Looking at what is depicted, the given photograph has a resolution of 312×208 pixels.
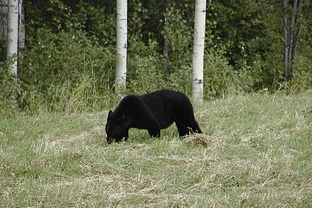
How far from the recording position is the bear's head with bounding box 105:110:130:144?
880 cm

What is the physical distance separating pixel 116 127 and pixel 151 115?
0.55 metres

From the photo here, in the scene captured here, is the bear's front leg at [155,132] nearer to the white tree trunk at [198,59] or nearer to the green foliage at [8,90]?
the green foliage at [8,90]

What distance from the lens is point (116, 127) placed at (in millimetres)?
8820

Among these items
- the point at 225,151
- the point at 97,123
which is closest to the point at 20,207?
the point at 225,151

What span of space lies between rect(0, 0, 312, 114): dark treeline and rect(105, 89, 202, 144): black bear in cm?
352

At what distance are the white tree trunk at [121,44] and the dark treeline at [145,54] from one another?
1.12 feet

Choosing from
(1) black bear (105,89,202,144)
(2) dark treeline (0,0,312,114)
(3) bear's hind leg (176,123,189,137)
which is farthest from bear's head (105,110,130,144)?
(2) dark treeline (0,0,312,114)

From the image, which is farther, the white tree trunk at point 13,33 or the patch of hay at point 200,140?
the white tree trunk at point 13,33

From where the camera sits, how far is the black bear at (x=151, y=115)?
888cm

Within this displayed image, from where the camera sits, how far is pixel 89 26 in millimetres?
18297

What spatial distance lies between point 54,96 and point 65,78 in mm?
1177

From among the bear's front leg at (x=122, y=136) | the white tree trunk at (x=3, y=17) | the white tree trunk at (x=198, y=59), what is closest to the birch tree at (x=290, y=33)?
the white tree trunk at (x=198, y=59)

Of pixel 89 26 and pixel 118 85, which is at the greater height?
pixel 89 26

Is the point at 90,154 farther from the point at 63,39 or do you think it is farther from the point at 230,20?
the point at 230,20
